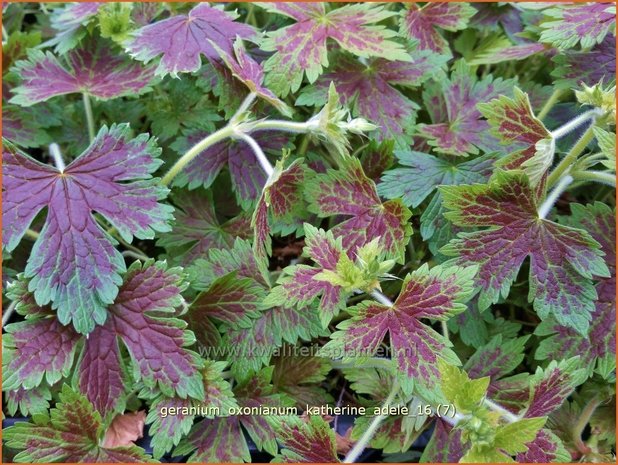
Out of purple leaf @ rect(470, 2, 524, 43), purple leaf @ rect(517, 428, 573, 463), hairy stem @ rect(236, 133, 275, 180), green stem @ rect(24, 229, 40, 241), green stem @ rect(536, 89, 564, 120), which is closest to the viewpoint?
purple leaf @ rect(517, 428, 573, 463)

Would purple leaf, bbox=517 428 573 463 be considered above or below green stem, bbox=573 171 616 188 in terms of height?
below

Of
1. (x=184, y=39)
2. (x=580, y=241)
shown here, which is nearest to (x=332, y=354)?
(x=580, y=241)

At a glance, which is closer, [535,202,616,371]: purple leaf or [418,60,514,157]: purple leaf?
[535,202,616,371]: purple leaf

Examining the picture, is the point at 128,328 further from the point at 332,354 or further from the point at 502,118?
the point at 502,118

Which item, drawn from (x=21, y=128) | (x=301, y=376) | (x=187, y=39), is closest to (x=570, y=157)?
(x=301, y=376)

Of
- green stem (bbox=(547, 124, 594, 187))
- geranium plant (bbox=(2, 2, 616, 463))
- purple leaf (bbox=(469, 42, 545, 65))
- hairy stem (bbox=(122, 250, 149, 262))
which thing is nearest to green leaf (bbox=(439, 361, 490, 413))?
geranium plant (bbox=(2, 2, 616, 463))

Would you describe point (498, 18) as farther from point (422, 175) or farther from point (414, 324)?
point (414, 324)

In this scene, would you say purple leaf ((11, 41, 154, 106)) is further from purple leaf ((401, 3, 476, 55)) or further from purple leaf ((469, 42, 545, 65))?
purple leaf ((469, 42, 545, 65))

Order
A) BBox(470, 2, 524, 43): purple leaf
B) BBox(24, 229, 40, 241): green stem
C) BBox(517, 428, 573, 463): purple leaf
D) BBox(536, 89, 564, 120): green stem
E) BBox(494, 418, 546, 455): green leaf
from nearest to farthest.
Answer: BBox(494, 418, 546, 455): green leaf, BBox(517, 428, 573, 463): purple leaf, BBox(24, 229, 40, 241): green stem, BBox(536, 89, 564, 120): green stem, BBox(470, 2, 524, 43): purple leaf
